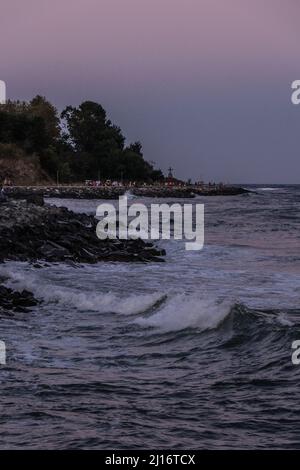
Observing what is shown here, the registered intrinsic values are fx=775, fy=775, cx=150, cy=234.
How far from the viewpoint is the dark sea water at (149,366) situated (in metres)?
6.08

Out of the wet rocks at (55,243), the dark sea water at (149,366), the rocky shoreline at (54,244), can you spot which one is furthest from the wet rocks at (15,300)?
the wet rocks at (55,243)

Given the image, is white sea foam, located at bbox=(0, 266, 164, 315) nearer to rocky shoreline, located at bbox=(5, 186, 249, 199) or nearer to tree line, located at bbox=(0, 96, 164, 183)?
rocky shoreline, located at bbox=(5, 186, 249, 199)

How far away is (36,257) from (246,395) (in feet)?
39.4

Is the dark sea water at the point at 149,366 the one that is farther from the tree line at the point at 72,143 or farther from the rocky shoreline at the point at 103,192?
the tree line at the point at 72,143

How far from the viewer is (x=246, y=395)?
23.4 feet

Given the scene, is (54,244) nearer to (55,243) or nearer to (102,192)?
(55,243)

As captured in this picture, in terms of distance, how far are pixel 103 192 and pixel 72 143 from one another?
42.2 metres

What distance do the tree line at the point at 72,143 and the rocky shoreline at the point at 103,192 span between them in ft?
33.6

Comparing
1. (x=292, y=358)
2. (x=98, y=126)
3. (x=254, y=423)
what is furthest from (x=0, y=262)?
(x=98, y=126)

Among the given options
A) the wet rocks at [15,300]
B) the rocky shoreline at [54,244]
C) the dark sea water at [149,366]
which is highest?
the rocky shoreline at [54,244]

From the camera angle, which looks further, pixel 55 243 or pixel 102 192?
pixel 102 192

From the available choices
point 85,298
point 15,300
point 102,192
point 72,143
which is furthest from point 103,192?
point 15,300

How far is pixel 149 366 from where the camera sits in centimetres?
827
